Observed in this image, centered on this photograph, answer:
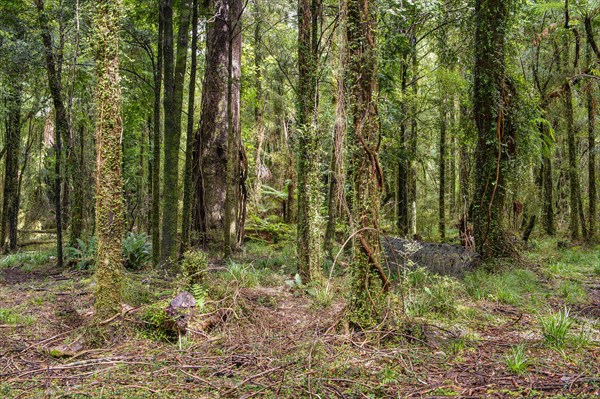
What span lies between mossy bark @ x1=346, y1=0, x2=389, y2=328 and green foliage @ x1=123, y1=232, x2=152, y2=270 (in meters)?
6.39

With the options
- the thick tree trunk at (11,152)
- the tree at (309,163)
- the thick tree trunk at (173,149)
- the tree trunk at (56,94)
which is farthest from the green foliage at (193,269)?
the thick tree trunk at (11,152)

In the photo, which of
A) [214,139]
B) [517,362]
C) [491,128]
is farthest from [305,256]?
[491,128]

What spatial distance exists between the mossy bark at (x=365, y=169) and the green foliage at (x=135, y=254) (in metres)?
6.39

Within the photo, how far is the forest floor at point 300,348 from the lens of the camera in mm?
3129

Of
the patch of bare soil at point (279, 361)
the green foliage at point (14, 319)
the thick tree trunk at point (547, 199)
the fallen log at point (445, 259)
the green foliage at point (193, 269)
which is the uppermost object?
the thick tree trunk at point (547, 199)

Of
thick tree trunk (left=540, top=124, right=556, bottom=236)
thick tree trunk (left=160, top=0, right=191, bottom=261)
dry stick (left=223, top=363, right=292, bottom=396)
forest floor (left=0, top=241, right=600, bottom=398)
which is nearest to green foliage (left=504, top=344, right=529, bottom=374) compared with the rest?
forest floor (left=0, top=241, right=600, bottom=398)

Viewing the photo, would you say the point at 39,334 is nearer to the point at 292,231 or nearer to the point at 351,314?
the point at 351,314

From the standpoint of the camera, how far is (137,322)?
451 cm

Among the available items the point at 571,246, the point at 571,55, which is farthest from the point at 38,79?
the point at 571,55

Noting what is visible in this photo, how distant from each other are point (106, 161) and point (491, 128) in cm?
717

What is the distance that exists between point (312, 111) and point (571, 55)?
43.1 ft

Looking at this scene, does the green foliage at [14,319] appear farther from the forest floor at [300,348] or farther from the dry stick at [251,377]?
the dry stick at [251,377]

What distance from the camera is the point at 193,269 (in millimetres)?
5195

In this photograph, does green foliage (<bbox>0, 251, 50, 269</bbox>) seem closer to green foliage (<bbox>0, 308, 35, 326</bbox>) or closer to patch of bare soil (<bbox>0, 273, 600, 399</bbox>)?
green foliage (<bbox>0, 308, 35, 326</bbox>)
